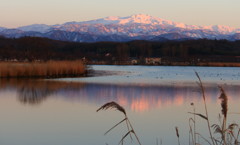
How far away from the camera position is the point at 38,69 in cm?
2358

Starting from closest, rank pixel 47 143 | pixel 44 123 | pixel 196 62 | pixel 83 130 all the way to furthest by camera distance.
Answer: pixel 47 143 → pixel 83 130 → pixel 44 123 → pixel 196 62

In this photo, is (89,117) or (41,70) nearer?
(89,117)

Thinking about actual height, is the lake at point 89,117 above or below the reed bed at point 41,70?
below

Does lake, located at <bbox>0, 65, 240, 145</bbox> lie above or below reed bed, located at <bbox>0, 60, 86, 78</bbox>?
below

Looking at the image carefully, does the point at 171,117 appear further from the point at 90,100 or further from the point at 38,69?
the point at 38,69

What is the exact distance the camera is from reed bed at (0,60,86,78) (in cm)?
2225

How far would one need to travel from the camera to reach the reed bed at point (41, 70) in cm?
2225

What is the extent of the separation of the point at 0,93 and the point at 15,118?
18.5 ft

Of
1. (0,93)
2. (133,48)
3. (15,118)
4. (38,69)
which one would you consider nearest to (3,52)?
(38,69)

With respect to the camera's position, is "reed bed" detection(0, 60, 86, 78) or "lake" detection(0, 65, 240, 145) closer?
"lake" detection(0, 65, 240, 145)

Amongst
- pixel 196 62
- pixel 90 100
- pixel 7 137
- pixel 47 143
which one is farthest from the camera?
pixel 196 62

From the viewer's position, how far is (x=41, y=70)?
2366 cm

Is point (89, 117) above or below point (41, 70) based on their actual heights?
below

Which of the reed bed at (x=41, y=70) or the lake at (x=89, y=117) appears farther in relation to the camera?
the reed bed at (x=41, y=70)
